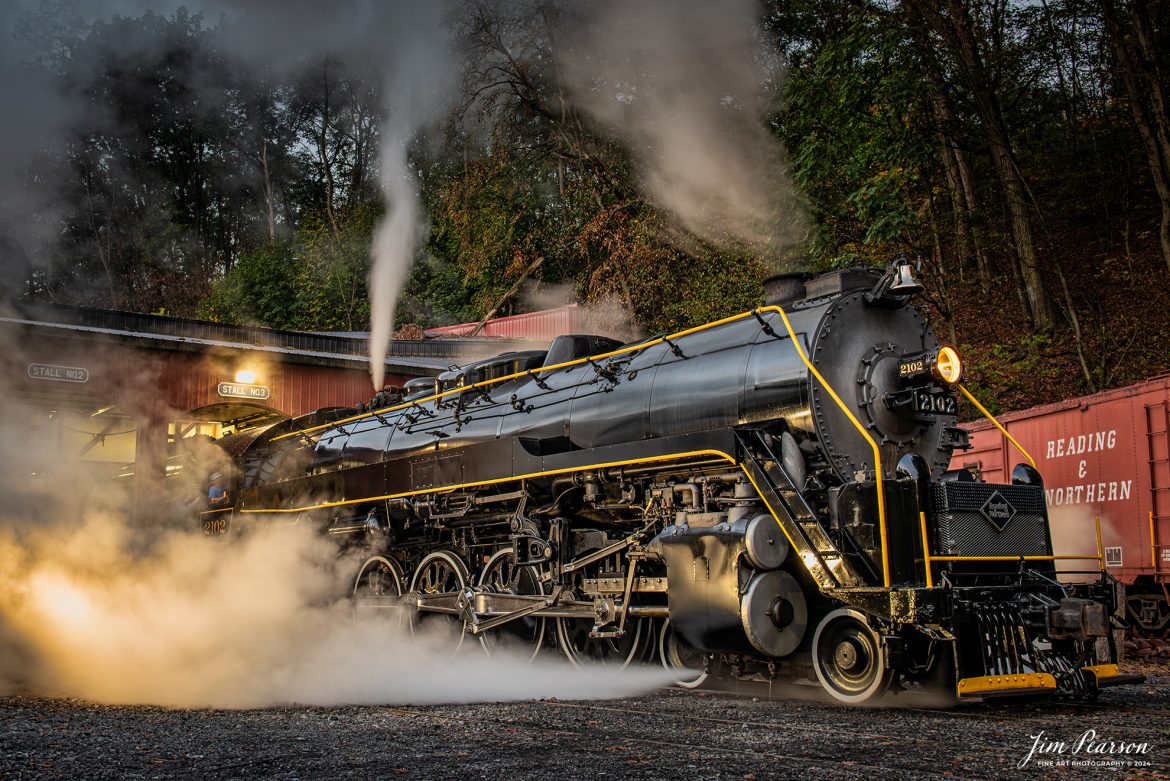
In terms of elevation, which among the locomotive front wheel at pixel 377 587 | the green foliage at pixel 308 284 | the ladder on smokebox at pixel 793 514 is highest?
the green foliage at pixel 308 284

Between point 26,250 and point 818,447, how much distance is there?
110ft

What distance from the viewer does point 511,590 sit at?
28.2ft

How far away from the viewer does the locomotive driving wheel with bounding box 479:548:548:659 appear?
27.9 feet

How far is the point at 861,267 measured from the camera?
725cm

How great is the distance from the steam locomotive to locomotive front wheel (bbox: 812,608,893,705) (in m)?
0.01

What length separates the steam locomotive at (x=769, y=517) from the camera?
5.88 meters

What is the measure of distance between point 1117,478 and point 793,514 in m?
5.65

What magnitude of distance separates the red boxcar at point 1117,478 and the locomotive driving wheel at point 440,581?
16.8 feet

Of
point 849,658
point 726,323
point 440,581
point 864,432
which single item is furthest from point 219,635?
point 864,432

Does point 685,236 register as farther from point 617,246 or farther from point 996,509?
point 996,509

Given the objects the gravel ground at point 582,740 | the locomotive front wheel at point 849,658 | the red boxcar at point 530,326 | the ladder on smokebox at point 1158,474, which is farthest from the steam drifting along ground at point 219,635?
the red boxcar at point 530,326

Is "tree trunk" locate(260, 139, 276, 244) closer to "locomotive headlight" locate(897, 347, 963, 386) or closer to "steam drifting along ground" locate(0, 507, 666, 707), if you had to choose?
"steam drifting along ground" locate(0, 507, 666, 707)

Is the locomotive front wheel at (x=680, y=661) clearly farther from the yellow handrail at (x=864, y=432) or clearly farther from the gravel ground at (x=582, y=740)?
the yellow handrail at (x=864, y=432)

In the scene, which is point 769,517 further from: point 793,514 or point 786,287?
point 786,287
